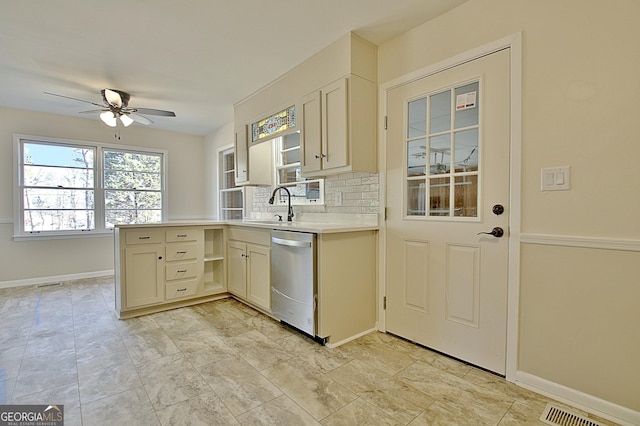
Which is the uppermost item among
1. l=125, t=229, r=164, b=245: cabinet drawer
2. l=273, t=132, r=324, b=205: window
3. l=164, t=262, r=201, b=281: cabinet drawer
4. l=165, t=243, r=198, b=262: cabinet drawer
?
l=273, t=132, r=324, b=205: window

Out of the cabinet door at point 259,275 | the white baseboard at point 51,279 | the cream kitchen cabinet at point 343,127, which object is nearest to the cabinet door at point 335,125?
the cream kitchen cabinet at point 343,127

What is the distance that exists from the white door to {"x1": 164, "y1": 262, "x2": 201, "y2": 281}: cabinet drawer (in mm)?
2099

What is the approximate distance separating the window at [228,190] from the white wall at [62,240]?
0.83m

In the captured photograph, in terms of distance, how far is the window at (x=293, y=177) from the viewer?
3.33 m

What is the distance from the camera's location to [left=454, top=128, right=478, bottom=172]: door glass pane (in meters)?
2.03

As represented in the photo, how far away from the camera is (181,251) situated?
3240mm

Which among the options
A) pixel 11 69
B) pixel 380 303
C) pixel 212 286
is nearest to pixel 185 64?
pixel 11 69

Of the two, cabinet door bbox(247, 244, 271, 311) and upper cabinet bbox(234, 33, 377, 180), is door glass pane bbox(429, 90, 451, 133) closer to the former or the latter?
upper cabinet bbox(234, 33, 377, 180)

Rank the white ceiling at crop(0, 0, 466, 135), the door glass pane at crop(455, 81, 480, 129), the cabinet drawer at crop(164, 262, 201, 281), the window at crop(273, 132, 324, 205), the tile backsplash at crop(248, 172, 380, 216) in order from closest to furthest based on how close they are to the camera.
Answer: the door glass pane at crop(455, 81, 480, 129) < the white ceiling at crop(0, 0, 466, 135) < the tile backsplash at crop(248, 172, 380, 216) < the cabinet drawer at crop(164, 262, 201, 281) < the window at crop(273, 132, 324, 205)

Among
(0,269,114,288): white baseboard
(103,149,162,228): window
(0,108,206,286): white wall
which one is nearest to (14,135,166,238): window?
(103,149,162,228): window

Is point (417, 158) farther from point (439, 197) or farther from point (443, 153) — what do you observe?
point (439, 197)

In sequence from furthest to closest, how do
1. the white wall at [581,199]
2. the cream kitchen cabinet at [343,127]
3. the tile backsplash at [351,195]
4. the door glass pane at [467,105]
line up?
the tile backsplash at [351,195]
the cream kitchen cabinet at [343,127]
the door glass pane at [467,105]
the white wall at [581,199]

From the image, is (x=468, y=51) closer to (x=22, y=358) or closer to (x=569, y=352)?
(x=569, y=352)

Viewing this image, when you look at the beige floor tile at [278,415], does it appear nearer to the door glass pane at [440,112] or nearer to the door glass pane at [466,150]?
the door glass pane at [466,150]
